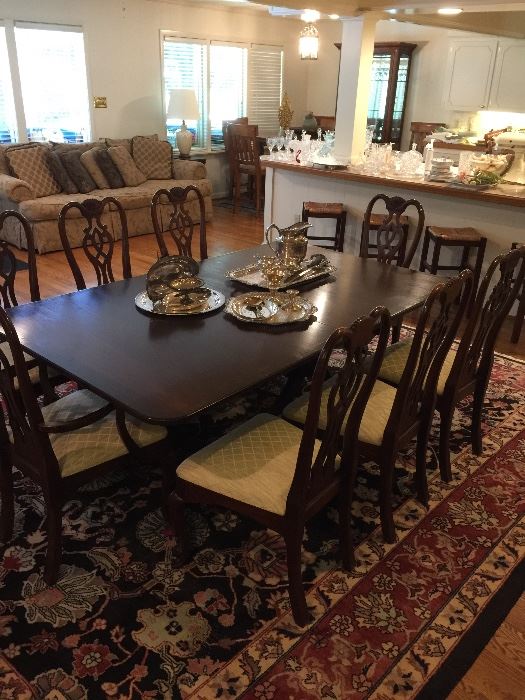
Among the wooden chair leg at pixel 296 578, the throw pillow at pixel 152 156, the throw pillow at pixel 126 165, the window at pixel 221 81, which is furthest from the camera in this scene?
the window at pixel 221 81

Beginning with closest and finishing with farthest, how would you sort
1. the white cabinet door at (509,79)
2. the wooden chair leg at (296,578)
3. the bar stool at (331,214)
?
the wooden chair leg at (296,578) → the bar stool at (331,214) → the white cabinet door at (509,79)

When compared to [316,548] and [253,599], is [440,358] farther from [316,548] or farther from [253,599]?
[253,599]

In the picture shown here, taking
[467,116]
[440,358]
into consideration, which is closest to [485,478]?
[440,358]

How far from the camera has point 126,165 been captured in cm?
660

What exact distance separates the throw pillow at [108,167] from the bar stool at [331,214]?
2.60 metres

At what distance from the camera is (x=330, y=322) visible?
7.61ft

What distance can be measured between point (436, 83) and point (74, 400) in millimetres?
7540

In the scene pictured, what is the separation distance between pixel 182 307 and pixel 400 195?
285 centimetres

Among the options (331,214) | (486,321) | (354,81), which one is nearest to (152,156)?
(354,81)

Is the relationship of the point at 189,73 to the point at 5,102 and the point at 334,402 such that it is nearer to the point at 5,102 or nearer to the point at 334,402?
the point at 5,102

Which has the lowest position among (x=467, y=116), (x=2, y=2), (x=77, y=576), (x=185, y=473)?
(x=77, y=576)

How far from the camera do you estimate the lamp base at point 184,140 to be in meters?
7.42

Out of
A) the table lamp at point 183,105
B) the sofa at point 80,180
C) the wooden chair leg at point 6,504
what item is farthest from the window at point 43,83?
the wooden chair leg at point 6,504

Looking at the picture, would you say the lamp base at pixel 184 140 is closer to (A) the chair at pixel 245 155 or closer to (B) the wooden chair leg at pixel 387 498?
(A) the chair at pixel 245 155
